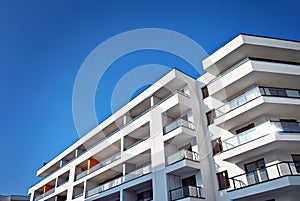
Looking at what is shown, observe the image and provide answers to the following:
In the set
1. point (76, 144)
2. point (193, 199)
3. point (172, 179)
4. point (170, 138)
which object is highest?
point (76, 144)

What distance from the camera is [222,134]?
1780 centimetres

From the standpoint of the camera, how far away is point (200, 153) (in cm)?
1778

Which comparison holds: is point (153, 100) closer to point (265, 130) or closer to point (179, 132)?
point (179, 132)

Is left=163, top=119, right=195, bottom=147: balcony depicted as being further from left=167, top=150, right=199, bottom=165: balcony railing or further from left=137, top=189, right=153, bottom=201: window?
left=137, top=189, right=153, bottom=201: window

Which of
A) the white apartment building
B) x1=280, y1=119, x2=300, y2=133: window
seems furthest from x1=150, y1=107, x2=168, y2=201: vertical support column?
x1=280, y1=119, x2=300, y2=133: window

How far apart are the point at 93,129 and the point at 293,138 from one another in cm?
2059

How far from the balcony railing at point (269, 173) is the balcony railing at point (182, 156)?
10.7 feet

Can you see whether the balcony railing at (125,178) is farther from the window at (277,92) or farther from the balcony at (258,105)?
the window at (277,92)

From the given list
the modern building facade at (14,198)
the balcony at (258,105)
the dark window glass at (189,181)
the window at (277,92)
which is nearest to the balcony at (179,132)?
the balcony at (258,105)

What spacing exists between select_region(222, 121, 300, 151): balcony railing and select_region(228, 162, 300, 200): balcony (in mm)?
1824

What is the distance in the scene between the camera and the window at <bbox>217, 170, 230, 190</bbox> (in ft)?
53.2

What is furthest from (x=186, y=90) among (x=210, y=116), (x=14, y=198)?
(x=14, y=198)

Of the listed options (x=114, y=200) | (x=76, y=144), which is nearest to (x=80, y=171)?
(x=76, y=144)

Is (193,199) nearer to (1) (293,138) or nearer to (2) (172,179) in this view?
(2) (172,179)
